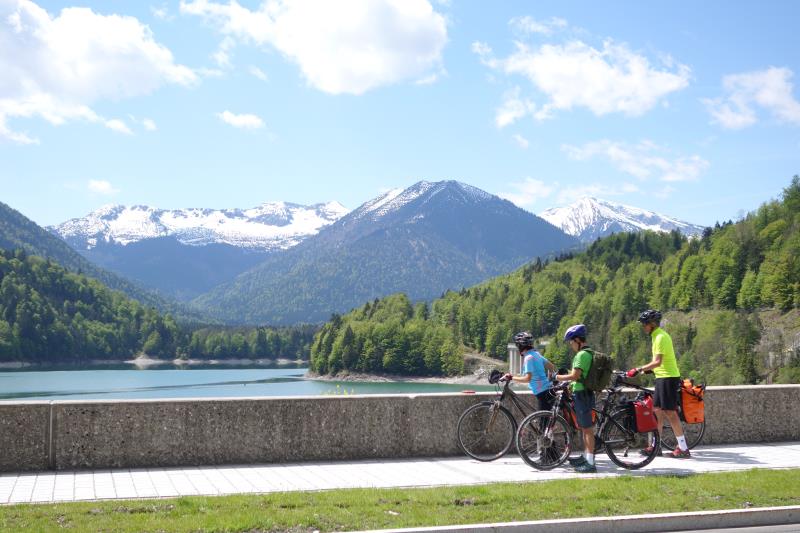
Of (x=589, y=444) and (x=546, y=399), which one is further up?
(x=546, y=399)

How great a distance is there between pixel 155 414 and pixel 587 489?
6533 mm

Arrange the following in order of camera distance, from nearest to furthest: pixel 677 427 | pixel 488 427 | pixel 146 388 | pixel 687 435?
pixel 677 427 → pixel 488 427 → pixel 687 435 → pixel 146 388

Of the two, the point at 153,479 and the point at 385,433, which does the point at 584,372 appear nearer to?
the point at 385,433

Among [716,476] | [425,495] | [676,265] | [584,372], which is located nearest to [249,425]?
[425,495]

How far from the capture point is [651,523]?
915 cm

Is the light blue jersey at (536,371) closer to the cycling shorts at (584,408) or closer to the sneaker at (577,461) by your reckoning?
the cycling shorts at (584,408)

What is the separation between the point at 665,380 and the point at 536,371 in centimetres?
202

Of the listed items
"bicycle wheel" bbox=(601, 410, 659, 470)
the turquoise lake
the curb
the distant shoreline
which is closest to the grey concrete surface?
the curb

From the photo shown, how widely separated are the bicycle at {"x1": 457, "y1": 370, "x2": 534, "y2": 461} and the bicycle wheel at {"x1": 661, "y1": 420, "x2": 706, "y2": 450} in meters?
2.36

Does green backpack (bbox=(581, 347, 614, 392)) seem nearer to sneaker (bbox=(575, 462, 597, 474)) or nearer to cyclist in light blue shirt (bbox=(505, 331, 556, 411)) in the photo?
cyclist in light blue shirt (bbox=(505, 331, 556, 411))

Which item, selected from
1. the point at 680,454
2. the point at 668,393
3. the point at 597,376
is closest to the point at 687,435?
the point at 680,454

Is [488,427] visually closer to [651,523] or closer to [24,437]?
[651,523]

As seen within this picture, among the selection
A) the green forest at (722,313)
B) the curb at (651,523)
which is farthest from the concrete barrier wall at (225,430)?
the green forest at (722,313)

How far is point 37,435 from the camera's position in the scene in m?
12.5
